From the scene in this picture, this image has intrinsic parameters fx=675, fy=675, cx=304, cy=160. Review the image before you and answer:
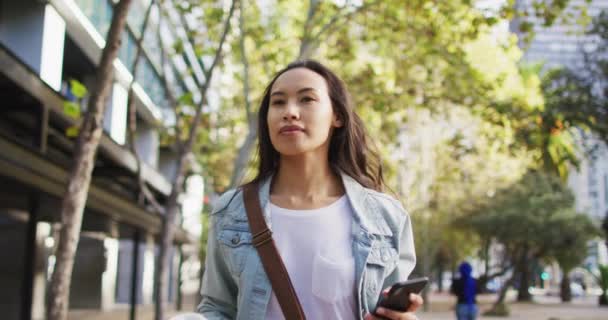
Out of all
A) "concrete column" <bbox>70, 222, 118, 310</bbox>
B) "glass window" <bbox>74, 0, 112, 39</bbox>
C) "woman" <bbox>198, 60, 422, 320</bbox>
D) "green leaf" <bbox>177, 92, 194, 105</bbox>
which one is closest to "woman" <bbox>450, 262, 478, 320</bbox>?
"green leaf" <bbox>177, 92, 194, 105</bbox>

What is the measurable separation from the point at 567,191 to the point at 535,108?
71.9ft

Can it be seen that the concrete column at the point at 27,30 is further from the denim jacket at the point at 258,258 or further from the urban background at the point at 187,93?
the denim jacket at the point at 258,258

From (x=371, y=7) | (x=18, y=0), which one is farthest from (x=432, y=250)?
(x=18, y=0)

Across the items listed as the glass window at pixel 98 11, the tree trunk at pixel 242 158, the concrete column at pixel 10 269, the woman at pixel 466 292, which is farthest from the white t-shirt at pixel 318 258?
the glass window at pixel 98 11

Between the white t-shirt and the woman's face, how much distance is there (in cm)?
22

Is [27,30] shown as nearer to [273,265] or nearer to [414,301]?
[273,265]

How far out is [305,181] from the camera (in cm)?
227

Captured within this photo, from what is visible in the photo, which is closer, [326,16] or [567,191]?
[326,16]

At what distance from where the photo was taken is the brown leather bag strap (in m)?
2.01

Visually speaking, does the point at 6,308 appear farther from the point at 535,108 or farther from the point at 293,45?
the point at 535,108

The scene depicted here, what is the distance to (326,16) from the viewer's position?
44.4 feet

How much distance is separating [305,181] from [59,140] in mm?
13285

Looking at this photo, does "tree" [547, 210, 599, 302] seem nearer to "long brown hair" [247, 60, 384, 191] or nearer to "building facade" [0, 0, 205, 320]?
"building facade" [0, 0, 205, 320]

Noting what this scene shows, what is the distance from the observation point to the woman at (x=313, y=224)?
6.76 feet
